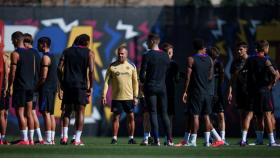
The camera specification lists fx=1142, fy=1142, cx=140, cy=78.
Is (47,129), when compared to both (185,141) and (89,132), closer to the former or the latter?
(185,141)

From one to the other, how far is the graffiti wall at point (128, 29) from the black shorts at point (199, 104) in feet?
25.9

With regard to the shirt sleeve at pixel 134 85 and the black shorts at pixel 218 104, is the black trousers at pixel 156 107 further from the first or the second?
the black shorts at pixel 218 104

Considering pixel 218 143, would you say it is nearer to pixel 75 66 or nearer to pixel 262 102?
pixel 262 102

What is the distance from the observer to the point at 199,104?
22859mm

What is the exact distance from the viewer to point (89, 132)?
31.2 metres

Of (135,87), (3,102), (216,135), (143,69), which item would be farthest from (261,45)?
(3,102)

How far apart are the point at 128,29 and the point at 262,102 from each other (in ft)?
28.4

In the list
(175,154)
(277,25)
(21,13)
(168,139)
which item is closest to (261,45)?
(168,139)

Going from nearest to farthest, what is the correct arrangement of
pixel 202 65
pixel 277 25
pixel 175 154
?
1. pixel 175 154
2. pixel 202 65
3. pixel 277 25

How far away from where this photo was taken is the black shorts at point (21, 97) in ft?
75.0

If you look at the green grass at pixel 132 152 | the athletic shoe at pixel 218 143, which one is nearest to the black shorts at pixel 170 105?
the athletic shoe at pixel 218 143

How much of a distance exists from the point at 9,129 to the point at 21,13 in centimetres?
319

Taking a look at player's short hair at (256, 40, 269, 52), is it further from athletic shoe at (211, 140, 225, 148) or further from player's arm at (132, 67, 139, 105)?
player's arm at (132, 67, 139, 105)

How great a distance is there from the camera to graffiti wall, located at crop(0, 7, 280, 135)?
102 feet
